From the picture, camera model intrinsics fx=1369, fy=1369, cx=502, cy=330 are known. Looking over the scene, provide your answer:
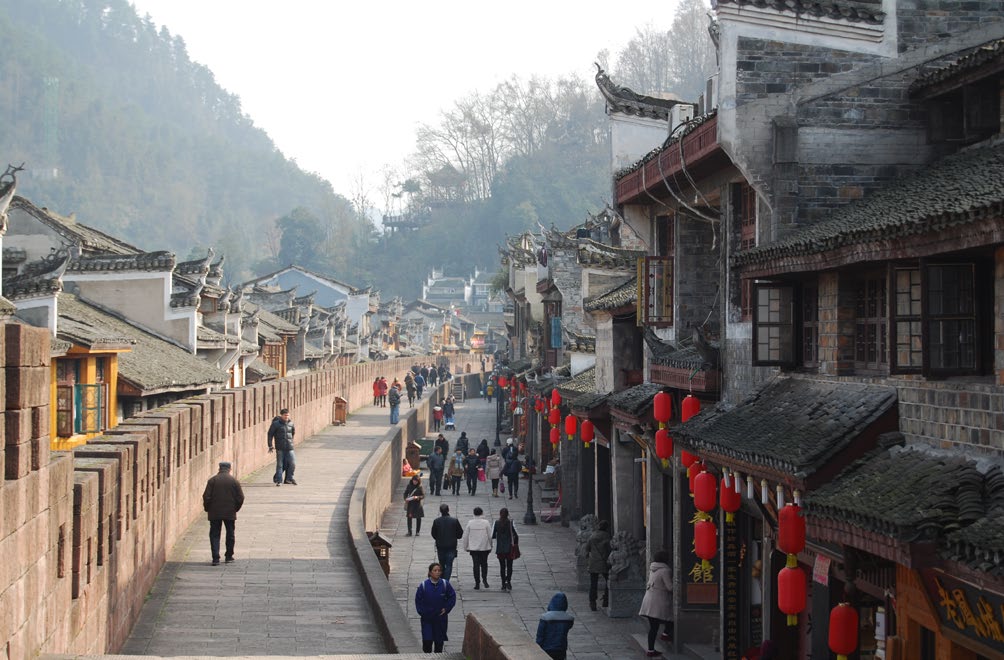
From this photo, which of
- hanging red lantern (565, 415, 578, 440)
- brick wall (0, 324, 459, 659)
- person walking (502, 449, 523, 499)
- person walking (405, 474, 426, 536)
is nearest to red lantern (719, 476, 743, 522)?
brick wall (0, 324, 459, 659)

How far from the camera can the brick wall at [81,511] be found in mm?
8531

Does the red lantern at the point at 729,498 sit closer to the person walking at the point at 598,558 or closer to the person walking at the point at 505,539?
the person walking at the point at 598,558

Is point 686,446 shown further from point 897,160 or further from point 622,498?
point 622,498

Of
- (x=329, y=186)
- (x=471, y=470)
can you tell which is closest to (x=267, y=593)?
(x=471, y=470)

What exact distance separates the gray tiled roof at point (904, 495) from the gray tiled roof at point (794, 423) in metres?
0.31

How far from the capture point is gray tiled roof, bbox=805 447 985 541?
823 centimetres

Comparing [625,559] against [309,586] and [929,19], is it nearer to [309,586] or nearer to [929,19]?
[309,586]

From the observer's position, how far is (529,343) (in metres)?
47.9

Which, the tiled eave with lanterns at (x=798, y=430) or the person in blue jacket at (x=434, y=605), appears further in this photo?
the person in blue jacket at (x=434, y=605)

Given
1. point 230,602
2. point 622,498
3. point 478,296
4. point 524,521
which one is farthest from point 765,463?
point 478,296

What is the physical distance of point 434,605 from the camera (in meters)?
14.7

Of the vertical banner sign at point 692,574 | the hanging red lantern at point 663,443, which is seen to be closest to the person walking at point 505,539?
the vertical banner sign at point 692,574

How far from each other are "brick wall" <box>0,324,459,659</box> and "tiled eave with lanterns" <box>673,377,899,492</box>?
5.44 m

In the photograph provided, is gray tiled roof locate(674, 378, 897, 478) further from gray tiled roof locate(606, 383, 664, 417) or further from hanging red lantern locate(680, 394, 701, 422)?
gray tiled roof locate(606, 383, 664, 417)
